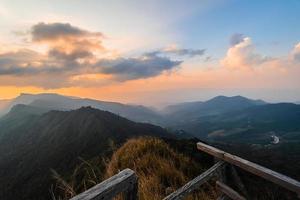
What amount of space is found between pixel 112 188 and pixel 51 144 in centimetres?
11731

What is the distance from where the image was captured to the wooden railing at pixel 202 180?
1.94 meters

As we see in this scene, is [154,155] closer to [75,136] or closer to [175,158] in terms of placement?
[175,158]

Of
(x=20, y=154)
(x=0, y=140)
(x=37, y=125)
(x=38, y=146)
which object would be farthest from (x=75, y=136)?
(x=0, y=140)

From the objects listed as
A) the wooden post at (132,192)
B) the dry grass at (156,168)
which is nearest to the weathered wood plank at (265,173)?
the dry grass at (156,168)

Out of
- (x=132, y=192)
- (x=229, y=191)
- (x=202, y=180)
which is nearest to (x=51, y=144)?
(x=229, y=191)

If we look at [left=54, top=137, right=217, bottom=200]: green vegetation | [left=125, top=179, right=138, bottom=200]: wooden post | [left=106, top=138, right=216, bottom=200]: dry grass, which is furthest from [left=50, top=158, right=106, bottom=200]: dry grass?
[left=125, top=179, right=138, bottom=200]: wooden post

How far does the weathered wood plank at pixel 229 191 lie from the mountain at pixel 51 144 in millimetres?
59332

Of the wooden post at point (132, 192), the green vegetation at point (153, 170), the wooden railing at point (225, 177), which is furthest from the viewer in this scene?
the green vegetation at point (153, 170)

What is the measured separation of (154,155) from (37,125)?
15108cm

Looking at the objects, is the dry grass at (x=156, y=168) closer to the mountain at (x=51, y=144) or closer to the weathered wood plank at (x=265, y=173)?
the weathered wood plank at (x=265, y=173)

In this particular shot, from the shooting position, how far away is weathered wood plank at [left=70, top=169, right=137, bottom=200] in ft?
6.02

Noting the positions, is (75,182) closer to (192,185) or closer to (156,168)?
(156,168)

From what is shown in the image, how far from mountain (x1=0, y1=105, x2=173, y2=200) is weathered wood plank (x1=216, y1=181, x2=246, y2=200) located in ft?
195

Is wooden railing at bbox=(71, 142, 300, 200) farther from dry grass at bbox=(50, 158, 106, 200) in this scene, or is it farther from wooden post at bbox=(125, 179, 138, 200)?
dry grass at bbox=(50, 158, 106, 200)
